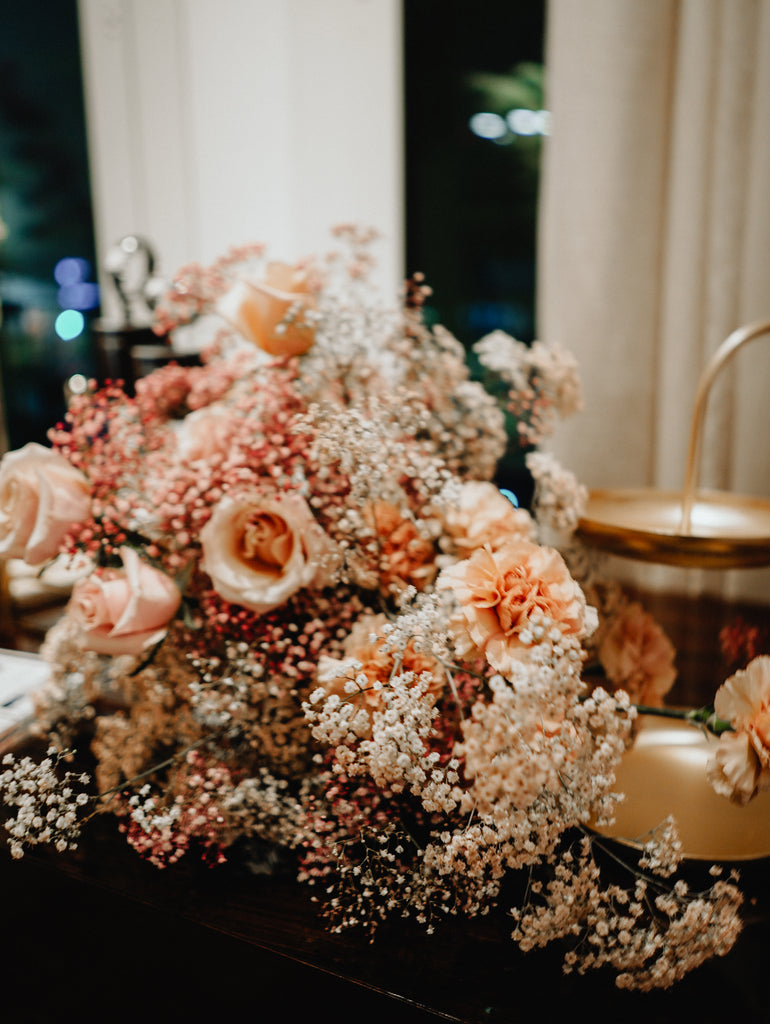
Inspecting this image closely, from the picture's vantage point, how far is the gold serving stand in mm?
657

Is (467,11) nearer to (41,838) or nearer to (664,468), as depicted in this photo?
(664,468)

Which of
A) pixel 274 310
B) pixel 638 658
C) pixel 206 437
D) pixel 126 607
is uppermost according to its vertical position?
pixel 274 310

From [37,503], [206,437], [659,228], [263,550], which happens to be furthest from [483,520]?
[659,228]

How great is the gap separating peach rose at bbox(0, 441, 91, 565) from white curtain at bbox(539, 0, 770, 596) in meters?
0.84

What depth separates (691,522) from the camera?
83cm

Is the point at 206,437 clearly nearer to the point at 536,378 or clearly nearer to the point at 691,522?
the point at 536,378

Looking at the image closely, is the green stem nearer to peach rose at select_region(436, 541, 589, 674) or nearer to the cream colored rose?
peach rose at select_region(436, 541, 589, 674)

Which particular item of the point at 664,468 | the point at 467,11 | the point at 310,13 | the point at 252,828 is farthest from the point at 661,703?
the point at 310,13

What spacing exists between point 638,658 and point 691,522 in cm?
15

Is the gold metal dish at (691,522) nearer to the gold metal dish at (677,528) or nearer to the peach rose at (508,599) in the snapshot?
the gold metal dish at (677,528)

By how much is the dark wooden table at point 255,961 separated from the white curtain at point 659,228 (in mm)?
756

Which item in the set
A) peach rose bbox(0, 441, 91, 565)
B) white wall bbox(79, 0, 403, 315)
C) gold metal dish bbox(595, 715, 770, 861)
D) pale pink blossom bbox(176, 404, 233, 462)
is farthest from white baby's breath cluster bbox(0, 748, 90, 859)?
white wall bbox(79, 0, 403, 315)

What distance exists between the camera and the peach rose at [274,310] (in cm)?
80

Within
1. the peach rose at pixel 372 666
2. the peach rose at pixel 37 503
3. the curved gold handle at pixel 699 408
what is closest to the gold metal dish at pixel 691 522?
the curved gold handle at pixel 699 408
